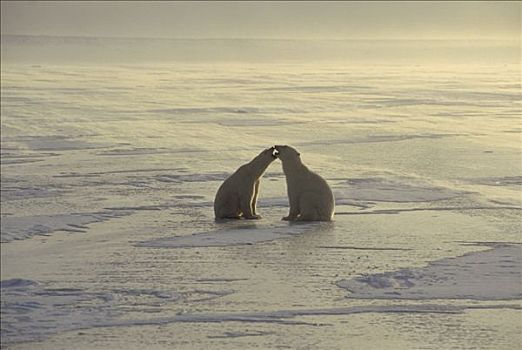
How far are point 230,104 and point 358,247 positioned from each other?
13.8 meters

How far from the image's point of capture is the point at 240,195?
9.11m

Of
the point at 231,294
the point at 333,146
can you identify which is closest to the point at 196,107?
the point at 333,146

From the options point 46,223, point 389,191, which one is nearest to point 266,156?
point 389,191

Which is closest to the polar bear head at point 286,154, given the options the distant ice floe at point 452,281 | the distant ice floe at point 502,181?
the distant ice floe at point 452,281

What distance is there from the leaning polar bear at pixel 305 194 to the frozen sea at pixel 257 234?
164 mm

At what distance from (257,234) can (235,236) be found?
198 millimetres

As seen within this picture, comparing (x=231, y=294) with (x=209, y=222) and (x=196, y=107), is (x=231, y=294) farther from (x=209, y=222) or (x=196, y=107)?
(x=196, y=107)

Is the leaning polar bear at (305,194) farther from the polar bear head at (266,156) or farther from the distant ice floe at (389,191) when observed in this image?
the distant ice floe at (389,191)

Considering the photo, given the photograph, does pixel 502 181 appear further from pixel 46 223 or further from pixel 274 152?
pixel 46 223

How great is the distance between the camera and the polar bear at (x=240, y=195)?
9.06 meters

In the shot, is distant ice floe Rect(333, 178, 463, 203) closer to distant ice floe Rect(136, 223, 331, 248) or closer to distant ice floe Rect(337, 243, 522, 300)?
distant ice floe Rect(136, 223, 331, 248)

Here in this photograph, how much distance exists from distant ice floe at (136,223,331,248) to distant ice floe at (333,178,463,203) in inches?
54.6

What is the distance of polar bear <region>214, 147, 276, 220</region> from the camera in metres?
9.06

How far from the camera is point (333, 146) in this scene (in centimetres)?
1427
